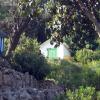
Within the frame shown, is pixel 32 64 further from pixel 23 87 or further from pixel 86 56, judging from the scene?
pixel 86 56

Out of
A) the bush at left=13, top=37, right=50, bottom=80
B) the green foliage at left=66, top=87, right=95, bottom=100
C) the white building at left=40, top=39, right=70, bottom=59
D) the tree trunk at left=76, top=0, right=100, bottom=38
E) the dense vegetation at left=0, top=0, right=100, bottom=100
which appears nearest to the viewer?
the green foliage at left=66, top=87, right=95, bottom=100

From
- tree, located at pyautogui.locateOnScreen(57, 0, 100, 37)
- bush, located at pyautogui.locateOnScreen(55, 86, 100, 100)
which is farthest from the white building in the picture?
bush, located at pyautogui.locateOnScreen(55, 86, 100, 100)

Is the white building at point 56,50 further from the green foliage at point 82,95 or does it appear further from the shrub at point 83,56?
the green foliage at point 82,95

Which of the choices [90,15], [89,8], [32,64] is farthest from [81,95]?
[32,64]

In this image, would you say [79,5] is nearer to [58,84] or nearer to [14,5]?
[58,84]

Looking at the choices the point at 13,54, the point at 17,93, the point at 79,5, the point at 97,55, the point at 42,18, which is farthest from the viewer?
the point at 97,55

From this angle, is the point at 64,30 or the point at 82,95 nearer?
the point at 82,95

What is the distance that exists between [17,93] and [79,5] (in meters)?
5.60

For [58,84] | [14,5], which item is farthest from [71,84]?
[14,5]

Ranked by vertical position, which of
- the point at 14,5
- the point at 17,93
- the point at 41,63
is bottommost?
the point at 17,93

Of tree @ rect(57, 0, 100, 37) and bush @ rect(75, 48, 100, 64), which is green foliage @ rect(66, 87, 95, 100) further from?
bush @ rect(75, 48, 100, 64)

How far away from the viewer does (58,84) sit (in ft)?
65.5

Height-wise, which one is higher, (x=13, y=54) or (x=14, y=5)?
(x=14, y=5)

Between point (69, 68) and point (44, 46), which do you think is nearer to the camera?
point (69, 68)
